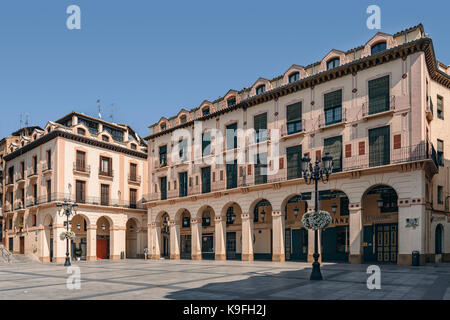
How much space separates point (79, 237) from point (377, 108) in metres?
34.3

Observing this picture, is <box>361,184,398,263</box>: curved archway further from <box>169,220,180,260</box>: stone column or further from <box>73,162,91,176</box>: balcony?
<box>73,162,91,176</box>: balcony

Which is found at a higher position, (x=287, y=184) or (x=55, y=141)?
(x=55, y=141)

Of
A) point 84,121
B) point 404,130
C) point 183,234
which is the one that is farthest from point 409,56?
point 84,121

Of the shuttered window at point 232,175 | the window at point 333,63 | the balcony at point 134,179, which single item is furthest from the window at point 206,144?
the balcony at point 134,179

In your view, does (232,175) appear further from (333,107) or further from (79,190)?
(79,190)

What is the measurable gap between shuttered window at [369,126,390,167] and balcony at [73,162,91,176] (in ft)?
96.2

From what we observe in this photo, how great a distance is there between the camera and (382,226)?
29406 millimetres

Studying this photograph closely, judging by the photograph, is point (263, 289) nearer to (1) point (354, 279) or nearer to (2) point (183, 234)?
(1) point (354, 279)

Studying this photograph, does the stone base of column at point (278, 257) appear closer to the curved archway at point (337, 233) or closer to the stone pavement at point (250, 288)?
the curved archway at point (337, 233)

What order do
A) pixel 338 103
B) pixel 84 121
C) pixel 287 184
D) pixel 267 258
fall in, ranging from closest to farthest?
pixel 338 103 < pixel 287 184 < pixel 267 258 < pixel 84 121

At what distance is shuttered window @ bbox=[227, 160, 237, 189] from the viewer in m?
35.0

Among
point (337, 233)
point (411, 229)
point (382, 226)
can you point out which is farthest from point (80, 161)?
point (411, 229)
